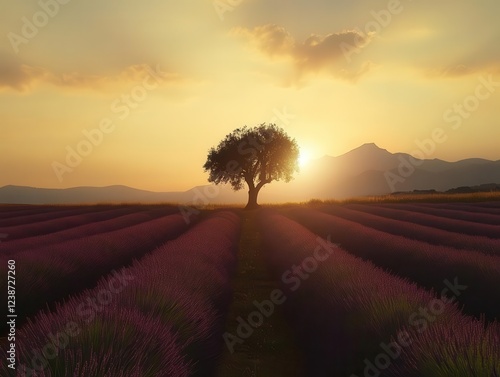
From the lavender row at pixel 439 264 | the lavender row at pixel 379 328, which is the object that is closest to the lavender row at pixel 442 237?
the lavender row at pixel 439 264

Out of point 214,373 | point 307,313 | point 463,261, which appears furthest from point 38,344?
point 463,261

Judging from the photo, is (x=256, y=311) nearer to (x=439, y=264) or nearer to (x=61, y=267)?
(x=439, y=264)

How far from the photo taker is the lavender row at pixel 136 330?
2.25m

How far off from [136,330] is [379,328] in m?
1.98

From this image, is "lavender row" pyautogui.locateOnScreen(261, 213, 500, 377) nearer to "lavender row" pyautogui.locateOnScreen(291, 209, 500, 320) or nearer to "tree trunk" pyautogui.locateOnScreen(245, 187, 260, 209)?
"lavender row" pyautogui.locateOnScreen(291, 209, 500, 320)

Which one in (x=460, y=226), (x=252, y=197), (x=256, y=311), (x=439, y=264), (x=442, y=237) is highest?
(x=252, y=197)

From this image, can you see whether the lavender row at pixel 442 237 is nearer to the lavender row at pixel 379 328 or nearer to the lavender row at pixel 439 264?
the lavender row at pixel 439 264

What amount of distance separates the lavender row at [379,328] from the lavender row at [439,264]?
28 cm

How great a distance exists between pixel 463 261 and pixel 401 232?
6763 millimetres

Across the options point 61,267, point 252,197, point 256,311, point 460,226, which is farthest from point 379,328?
point 252,197

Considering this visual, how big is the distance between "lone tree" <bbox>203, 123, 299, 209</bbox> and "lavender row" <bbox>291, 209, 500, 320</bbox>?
27987mm

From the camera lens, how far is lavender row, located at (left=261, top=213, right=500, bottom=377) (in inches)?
97.7

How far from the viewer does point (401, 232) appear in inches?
508

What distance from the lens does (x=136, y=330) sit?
2748mm
